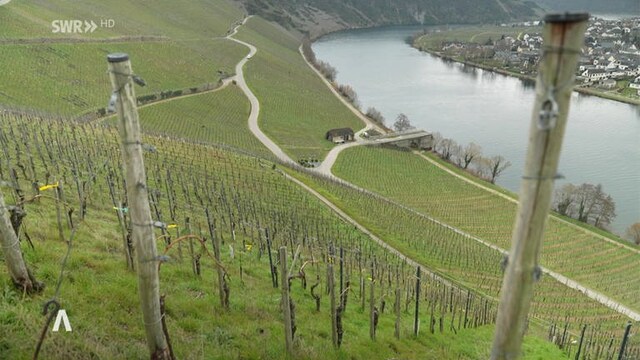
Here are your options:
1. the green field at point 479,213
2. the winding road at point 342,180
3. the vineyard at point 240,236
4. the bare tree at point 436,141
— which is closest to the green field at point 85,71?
the vineyard at point 240,236

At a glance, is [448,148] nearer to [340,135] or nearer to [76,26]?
[340,135]

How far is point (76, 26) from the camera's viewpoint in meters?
74.6

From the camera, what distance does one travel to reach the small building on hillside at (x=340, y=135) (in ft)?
220

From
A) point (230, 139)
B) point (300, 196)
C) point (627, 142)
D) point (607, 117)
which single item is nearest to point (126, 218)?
point (300, 196)

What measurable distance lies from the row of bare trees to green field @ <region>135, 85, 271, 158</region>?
27258mm

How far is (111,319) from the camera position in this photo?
21.9ft

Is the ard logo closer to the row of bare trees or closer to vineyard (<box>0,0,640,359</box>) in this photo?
vineyard (<box>0,0,640,359</box>)

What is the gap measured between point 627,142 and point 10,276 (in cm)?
8179

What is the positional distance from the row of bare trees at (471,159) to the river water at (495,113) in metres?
1.73

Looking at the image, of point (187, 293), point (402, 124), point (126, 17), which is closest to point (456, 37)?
point (402, 124)

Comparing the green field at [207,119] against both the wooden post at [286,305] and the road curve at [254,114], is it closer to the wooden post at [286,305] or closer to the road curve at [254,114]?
the road curve at [254,114]

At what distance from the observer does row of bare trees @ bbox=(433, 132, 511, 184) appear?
59.7m

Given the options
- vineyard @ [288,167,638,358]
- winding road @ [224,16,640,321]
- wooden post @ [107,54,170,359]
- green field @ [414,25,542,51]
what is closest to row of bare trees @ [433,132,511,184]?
winding road @ [224,16,640,321]

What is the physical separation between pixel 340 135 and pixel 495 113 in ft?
115
